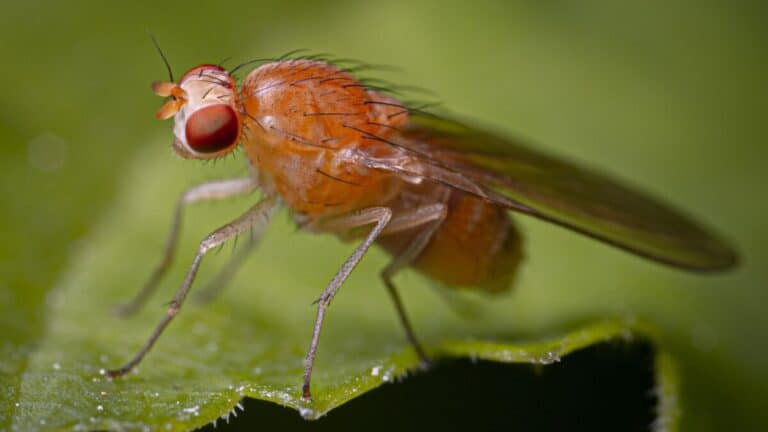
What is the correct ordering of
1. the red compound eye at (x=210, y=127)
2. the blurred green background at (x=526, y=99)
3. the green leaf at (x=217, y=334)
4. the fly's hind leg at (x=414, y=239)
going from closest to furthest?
the green leaf at (x=217, y=334), the red compound eye at (x=210, y=127), the fly's hind leg at (x=414, y=239), the blurred green background at (x=526, y=99)

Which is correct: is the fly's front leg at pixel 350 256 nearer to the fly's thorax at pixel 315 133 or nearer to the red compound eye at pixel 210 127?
the fly's thorax at pixel 315 133

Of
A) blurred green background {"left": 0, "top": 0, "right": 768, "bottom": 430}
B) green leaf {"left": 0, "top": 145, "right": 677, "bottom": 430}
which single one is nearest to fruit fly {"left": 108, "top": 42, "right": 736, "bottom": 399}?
green leaf {"left": 0, "top": 145, "right": 677, "bottom": 430}

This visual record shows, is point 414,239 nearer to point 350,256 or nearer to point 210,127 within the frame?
point 350,256

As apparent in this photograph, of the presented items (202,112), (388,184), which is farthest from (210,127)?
Result: (388,184)

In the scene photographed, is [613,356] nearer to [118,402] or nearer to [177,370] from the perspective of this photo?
[177,370]

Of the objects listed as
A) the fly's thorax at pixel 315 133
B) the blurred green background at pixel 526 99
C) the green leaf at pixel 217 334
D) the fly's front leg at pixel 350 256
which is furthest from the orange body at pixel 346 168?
the blurred green background at pixel 526 99

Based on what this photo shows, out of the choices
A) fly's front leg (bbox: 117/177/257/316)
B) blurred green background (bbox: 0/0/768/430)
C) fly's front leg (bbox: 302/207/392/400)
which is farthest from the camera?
blurred green background (bbox: 0/0/768/430)

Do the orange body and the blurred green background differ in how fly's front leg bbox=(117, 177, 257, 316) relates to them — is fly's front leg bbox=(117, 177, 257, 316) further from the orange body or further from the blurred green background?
the blurred green background
